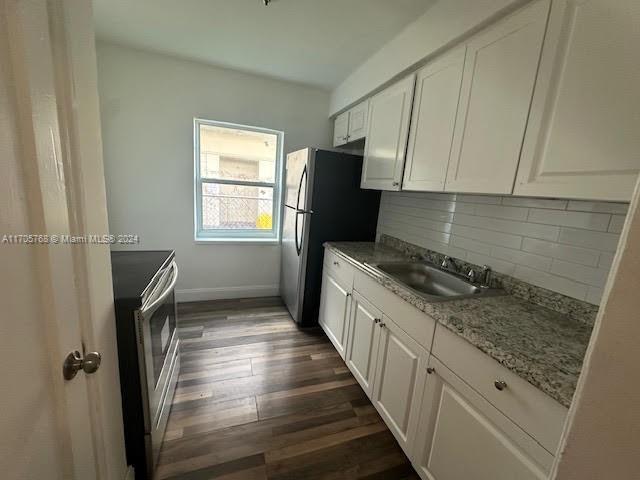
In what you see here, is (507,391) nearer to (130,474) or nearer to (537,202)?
(537,202)

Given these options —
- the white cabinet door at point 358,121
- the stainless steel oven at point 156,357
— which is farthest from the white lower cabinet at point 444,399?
the white cabinet door at point 358,121

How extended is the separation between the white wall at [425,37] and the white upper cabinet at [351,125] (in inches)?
4.4

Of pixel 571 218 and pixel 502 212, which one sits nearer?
pixel 571 218

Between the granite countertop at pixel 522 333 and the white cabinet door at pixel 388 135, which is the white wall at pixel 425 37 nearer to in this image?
the white cabinet door at pixel 388 135

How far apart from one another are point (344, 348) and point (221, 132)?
2570 mm

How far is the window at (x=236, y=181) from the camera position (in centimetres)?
287

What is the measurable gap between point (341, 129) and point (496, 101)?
189cm

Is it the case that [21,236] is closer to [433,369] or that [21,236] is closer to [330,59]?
[433,369]

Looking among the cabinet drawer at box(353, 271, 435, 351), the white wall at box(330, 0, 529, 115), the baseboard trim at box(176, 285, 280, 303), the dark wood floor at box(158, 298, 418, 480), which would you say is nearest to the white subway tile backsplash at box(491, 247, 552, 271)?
the cabinet drawer at box(353, 271, 435, 351)

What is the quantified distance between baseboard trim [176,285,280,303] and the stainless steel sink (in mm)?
1861

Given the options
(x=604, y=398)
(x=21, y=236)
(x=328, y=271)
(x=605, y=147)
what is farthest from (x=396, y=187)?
(x=21, y=236)

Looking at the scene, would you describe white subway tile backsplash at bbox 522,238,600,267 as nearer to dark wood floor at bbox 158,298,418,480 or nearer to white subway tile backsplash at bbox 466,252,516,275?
white subway tile backsplash at bbox 466,252,516,275

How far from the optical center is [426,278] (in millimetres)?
1887

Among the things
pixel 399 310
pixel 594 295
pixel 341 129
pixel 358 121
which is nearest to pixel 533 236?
pixel 594 295
